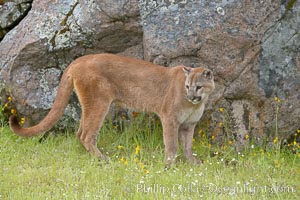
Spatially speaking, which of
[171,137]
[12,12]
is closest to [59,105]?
[171,137]

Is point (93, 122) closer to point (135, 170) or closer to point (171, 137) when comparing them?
point (171, 137)

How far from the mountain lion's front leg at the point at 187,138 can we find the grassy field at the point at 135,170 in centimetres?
13

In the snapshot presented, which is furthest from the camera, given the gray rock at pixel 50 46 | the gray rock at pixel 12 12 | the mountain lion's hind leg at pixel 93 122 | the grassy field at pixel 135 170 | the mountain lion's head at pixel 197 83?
the gray rock at pixel 12 12

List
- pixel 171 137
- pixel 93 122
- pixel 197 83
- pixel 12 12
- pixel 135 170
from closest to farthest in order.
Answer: pixel 135 170 < pixel 197 83 < pixel 171 137 < pixel 93 122 < pixel 12 12

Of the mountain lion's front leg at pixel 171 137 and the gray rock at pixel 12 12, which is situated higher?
the gray rock at pixel 12 12

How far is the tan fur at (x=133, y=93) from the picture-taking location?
900cm

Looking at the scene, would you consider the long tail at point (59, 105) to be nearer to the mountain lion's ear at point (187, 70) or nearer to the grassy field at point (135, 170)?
the grassy field at point (135, 170)

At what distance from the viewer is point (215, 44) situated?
946 cm

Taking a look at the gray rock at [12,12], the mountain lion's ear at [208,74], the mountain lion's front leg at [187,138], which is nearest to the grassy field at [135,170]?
the mountain lion's front leg at [187,138]

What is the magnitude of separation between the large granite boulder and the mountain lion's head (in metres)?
0.62

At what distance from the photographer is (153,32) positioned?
31.4 ft

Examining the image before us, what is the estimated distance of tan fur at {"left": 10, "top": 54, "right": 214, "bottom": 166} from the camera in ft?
29.5

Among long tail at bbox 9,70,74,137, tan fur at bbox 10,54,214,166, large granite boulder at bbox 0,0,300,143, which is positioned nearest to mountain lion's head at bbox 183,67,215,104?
tan fur at bbox 10,54,214,166

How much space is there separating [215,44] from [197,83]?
0.86 metres
